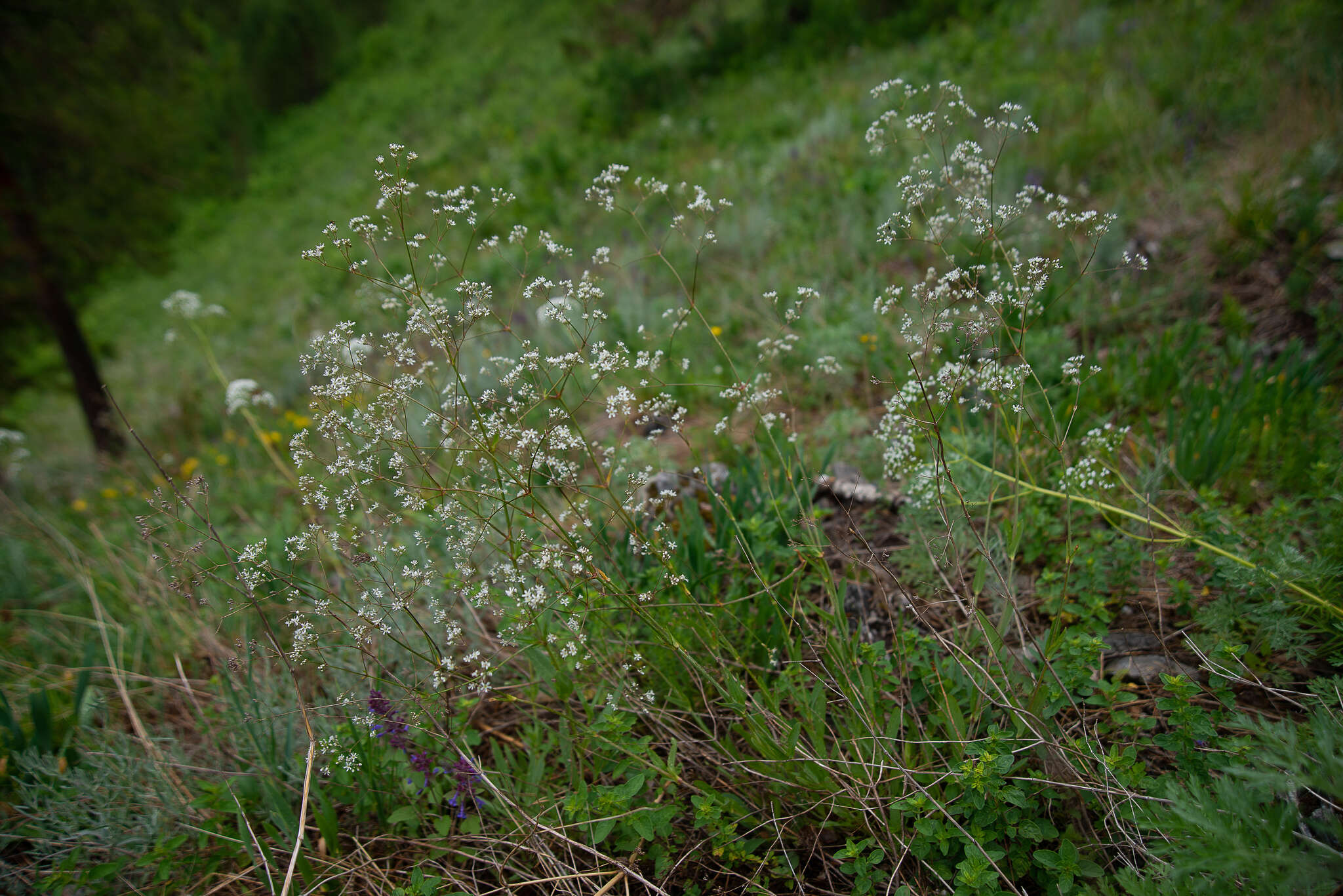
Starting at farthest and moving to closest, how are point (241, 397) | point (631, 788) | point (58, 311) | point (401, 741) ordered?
point (58, 311) → point (241, 397) → point (401, 741) → point (631, 788)

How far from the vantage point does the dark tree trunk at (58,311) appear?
6.29 meters

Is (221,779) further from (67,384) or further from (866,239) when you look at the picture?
(67,384)

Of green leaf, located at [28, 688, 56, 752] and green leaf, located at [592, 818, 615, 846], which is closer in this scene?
green leaf, located at [592, 818, 615, 846]

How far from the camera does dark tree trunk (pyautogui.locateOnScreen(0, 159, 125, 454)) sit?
6.29 metres

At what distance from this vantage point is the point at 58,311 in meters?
6.57

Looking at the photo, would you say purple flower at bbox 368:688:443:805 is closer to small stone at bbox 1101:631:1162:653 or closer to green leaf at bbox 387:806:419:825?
green leaf at bbox 387:806:419:825

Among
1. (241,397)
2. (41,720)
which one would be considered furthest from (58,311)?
(41,720)

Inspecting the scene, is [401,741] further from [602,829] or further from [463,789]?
[602,829]

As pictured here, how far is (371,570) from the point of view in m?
2.86

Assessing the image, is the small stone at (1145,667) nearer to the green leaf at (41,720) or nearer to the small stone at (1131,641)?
the small stone at (1131,641)

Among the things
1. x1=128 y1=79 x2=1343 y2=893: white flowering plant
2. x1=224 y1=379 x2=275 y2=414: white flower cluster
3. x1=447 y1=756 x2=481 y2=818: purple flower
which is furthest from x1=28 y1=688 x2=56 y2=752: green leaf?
x1=224 y1=379 x2=275 y2=414: white flower cluster

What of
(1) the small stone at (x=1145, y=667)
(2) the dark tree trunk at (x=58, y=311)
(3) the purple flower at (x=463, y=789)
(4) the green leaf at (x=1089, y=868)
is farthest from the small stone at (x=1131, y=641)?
(2) the dark tree trunk at (x=58, y=311)

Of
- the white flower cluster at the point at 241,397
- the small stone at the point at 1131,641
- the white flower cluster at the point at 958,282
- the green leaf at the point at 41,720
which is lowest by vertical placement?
the small stone at the point at 1131,641

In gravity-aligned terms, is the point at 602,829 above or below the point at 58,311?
below
